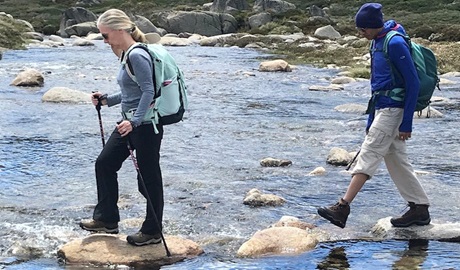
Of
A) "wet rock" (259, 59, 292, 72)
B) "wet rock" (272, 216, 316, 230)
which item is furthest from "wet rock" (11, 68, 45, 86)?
"wet rock" (272, 216, 316, 230)

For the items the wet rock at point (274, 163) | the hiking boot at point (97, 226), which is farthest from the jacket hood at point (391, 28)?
the wet rock at point (274, 163)

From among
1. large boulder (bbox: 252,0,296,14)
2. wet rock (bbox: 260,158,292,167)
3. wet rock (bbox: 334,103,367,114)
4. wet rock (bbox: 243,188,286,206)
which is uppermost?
wet rock (bbox: 243,188,286,206)

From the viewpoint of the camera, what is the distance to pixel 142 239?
22.2ft

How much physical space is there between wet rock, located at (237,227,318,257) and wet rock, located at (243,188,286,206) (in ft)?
5.41

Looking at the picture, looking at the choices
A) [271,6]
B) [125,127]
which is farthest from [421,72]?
[271,6]

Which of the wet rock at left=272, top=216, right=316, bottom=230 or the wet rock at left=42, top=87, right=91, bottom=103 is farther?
the wet rock at left=42, top=87, right=91, bottom=103

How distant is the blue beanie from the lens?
22.8 ft

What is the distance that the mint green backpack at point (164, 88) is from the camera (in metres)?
6.28

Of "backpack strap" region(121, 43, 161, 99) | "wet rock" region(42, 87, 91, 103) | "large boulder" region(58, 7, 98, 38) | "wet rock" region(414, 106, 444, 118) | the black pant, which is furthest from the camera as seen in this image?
"large boulder" region(58, 7, 98, 38)

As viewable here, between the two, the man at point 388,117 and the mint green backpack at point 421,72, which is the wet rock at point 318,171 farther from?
the mint green backpack at point 421,72

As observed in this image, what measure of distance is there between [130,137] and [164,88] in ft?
1.91

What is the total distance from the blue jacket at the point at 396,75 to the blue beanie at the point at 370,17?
0.47ft

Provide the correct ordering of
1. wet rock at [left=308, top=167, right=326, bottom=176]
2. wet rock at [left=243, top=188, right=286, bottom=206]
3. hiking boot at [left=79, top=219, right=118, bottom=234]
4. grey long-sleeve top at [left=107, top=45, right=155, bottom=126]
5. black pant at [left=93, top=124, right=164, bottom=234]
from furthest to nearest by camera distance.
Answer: wet rock at [left=308, top=167, right=326, bottom=176], wet rock at [left=243, top=188, right=286, bottom=206], hiking boot at [left=79, top=219, right=118, bottom=234], black pant at [left=93, top=124, right=164, bottom=234], grey long-sleeve top at [left=107, top=45, right=155, bottom=126]

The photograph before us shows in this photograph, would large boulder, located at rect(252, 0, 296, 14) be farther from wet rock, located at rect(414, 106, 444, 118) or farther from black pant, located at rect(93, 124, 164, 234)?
black pant, located at rect(93, 124, 164, 234)
